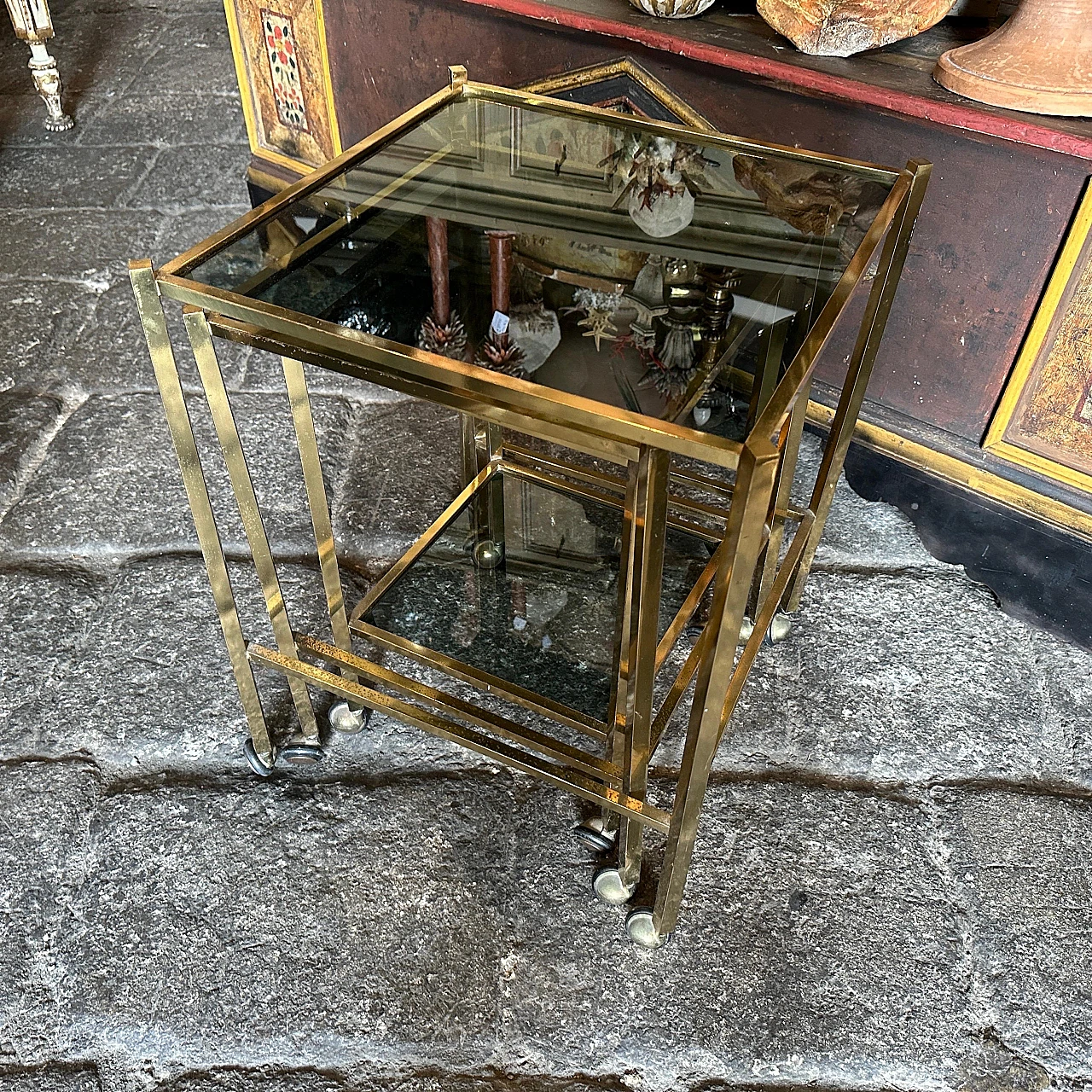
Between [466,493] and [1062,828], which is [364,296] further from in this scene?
[1062,828]

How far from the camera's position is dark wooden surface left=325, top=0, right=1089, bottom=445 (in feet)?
5.77

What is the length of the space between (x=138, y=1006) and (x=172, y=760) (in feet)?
1.40

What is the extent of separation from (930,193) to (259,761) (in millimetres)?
1555

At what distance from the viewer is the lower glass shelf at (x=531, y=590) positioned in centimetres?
161

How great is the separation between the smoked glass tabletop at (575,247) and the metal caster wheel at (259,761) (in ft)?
2.75

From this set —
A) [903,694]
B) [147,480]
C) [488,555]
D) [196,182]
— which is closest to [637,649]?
[488,555]

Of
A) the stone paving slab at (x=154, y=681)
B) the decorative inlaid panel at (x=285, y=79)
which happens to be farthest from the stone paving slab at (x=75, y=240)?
the stone paving slab at (x=154, y=681)

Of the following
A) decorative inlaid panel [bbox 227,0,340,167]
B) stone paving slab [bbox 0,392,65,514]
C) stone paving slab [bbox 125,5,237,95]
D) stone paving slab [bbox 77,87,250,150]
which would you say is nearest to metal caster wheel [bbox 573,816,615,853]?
stone paving slab [bbox 0,392,65,514]

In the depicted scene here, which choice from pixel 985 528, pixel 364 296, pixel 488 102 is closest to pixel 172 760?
pixel 364 296

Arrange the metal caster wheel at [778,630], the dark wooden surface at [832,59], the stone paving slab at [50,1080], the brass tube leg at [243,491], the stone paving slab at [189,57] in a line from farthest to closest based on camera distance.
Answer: the stone paving slab at [189,57] < the metal caster wheel at [778,630] < the dark wooden surface at [832,59] < the stone paving slab at [50,1080] < the brass tube leg at [243,491]

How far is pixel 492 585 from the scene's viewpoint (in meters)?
1.72

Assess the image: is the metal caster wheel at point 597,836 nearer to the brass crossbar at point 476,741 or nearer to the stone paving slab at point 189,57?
the brass crossbar at point 476,741

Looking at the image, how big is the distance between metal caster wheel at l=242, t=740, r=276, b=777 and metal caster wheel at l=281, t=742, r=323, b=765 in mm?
26

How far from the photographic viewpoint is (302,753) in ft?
5.64
